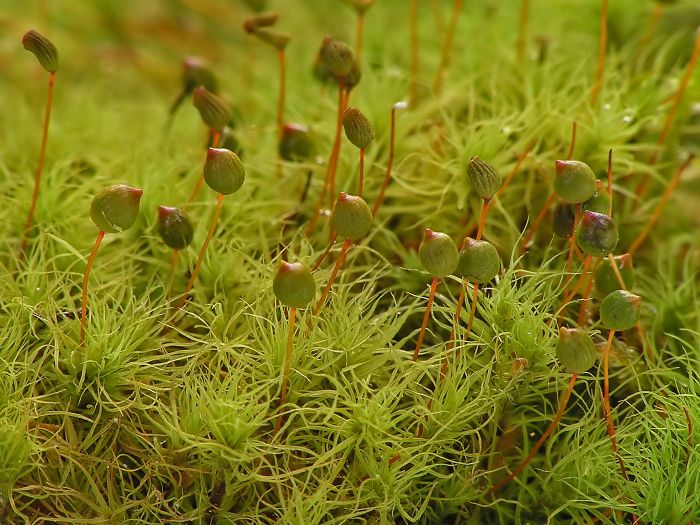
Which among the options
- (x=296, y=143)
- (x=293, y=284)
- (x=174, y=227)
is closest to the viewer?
(x=293, y=284)

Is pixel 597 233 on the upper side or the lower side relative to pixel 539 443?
upper

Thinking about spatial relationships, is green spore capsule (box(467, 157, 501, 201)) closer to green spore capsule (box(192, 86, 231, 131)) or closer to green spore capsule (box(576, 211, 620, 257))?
green spore capsule (box(576, 211, 620, 257))

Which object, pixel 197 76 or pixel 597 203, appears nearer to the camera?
pixel 597 203

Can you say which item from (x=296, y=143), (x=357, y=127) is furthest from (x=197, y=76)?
(x=357, y=127)

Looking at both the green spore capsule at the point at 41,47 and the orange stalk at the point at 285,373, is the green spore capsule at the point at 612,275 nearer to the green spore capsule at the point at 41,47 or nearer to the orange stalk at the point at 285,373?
the orange stalk at the point at 285,373

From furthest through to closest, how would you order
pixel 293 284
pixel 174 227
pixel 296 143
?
1. pixel 296 143
2. pixel 174 227
3. pixel 293 284

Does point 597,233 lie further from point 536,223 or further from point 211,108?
point 211,108

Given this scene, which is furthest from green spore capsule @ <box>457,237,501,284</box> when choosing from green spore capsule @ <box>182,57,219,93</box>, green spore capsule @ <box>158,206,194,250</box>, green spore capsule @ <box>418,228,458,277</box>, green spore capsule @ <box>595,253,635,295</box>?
green spore capsule @ <box>182,57,219,93</box>
